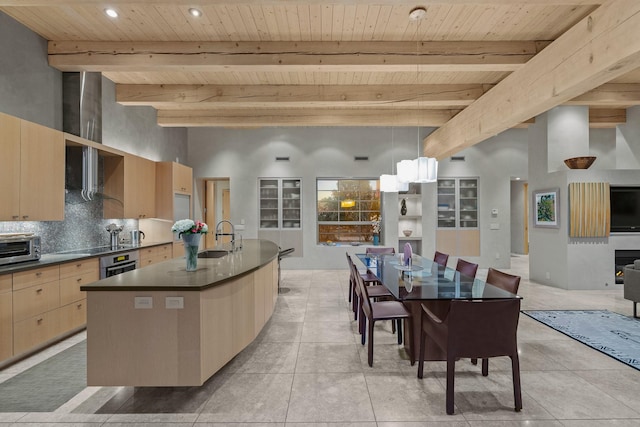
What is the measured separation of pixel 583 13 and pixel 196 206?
308 inches

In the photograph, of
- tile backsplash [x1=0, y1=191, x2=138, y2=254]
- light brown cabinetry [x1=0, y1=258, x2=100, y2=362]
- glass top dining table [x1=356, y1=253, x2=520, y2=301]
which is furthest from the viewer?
tile backsplash [x1=0, y1=191, x2=138, y2=254]

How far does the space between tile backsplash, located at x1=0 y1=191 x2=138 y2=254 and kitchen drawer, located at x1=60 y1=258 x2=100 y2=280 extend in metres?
0.61

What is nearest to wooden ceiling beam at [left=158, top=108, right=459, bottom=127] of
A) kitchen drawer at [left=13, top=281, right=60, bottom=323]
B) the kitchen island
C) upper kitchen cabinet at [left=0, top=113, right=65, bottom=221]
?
upper kitchen cabinet at [left=0, top=113, right=65, bottom=221]

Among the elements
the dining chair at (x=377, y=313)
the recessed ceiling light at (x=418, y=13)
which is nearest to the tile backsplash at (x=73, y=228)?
the dining chair at (x=377, y=313)

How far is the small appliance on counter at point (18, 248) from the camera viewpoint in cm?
290

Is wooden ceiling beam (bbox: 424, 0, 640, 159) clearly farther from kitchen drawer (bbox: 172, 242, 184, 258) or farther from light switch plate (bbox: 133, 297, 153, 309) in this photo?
kitchen drawer (bbox: 172, 242, 184, 258)

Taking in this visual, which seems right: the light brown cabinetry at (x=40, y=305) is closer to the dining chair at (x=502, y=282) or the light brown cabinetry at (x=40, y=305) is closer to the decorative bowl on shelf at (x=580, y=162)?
the dining chair at (x=502, y=282)

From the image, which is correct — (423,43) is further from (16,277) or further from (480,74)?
(16,277)

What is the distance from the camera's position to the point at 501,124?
14.4 ft

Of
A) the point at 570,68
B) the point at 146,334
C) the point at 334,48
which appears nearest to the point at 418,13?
the point at 334,48

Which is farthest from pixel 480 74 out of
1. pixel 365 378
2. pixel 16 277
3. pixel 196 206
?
pixel 196 206

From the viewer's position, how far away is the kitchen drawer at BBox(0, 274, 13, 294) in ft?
8.88

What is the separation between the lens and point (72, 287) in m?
3.49

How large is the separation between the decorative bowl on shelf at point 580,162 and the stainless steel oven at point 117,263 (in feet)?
23.9
